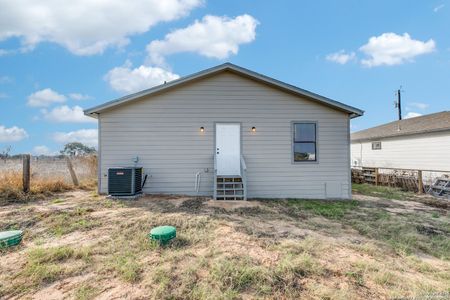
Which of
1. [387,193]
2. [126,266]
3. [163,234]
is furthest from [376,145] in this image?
[126,266]

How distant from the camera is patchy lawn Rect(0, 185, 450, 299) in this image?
104 inches

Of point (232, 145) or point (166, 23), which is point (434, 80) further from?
point (166, 23)

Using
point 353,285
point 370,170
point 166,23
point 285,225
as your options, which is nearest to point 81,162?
point 166,23

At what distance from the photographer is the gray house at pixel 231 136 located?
7.79 metres

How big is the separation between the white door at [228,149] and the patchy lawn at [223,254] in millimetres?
2084

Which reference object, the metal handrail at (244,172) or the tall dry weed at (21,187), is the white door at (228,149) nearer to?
the metal handrail at (244,172)

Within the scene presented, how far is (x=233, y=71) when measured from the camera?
313 inches

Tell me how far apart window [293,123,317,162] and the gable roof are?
94 cm

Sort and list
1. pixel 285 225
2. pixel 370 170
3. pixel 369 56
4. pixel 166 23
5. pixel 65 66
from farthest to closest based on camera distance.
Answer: pixel 369 56, pixel 370 170, pixel 65 66, pixel 166 23, pixel 285 225

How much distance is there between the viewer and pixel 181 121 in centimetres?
790

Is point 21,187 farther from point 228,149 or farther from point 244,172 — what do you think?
point 244,172

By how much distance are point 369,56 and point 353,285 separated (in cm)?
1555

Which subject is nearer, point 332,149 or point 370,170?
point 332,149

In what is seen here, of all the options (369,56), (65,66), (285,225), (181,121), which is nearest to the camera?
(285,225)
